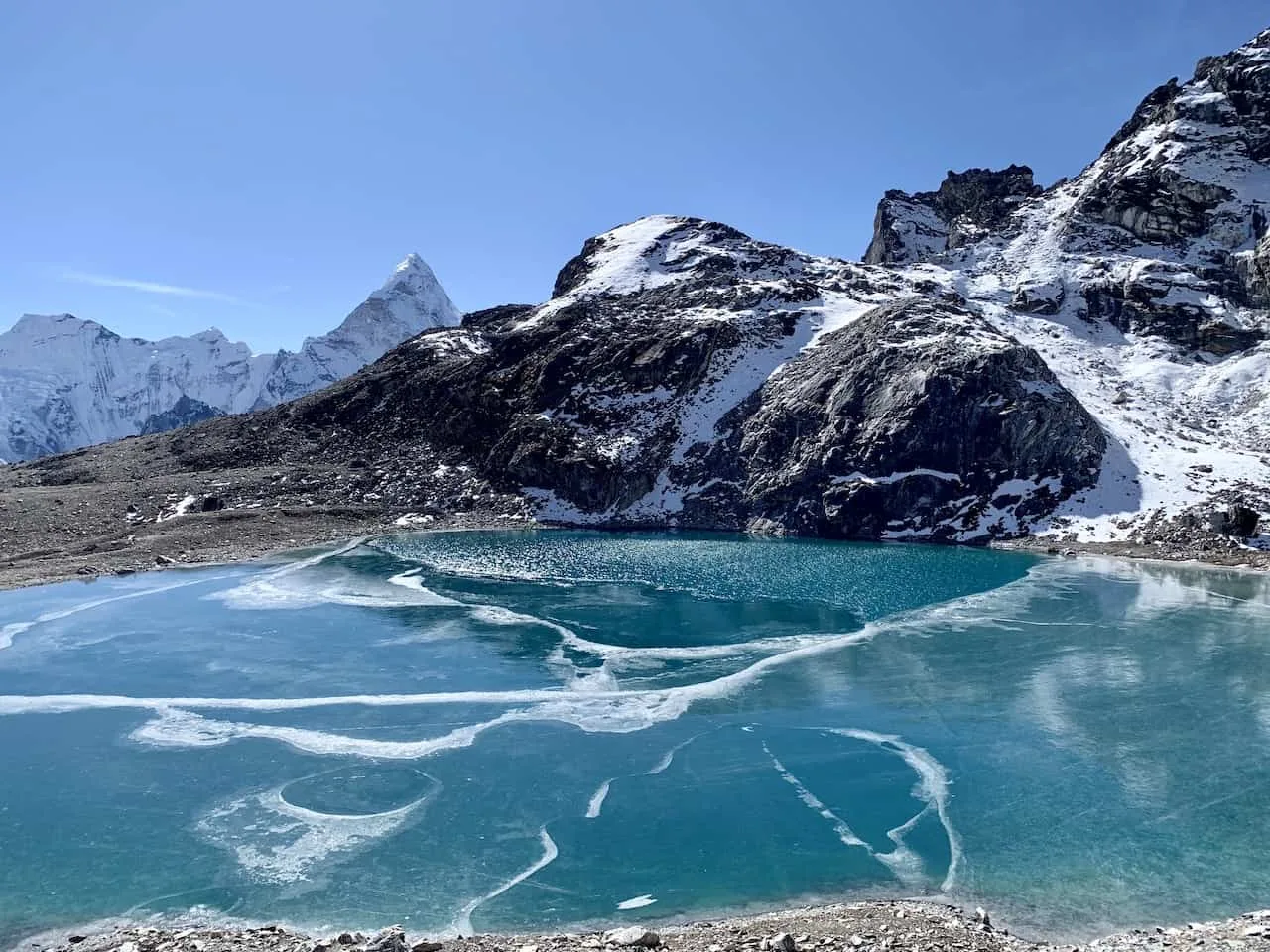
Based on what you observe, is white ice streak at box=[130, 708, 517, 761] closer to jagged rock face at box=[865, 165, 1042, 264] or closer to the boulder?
the boulder

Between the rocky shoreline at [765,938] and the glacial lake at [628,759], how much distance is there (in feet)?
3.08

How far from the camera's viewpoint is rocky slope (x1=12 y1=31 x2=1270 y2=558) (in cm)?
8519

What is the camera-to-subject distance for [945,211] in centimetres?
18625

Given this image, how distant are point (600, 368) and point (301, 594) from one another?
2622 inches

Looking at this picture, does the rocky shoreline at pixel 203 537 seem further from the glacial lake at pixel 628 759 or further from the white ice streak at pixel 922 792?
the white ice streak at pixel 922 792

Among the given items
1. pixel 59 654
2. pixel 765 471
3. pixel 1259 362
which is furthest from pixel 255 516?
pixel 1259 362

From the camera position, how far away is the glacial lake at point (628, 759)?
64.6 feet

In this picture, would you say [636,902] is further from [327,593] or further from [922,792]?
[327,593]

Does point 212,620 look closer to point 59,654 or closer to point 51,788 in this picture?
point 59,654

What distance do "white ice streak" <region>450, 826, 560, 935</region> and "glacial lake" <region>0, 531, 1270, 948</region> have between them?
0.10 metres

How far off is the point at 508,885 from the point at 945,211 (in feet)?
648

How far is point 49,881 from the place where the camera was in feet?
66.7

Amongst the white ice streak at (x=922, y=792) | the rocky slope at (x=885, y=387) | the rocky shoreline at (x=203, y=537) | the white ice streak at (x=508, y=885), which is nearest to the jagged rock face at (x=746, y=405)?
the rocky slope at (x=885, y=387)

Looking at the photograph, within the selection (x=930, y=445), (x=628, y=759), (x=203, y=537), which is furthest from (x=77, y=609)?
(x=930, y=445)
